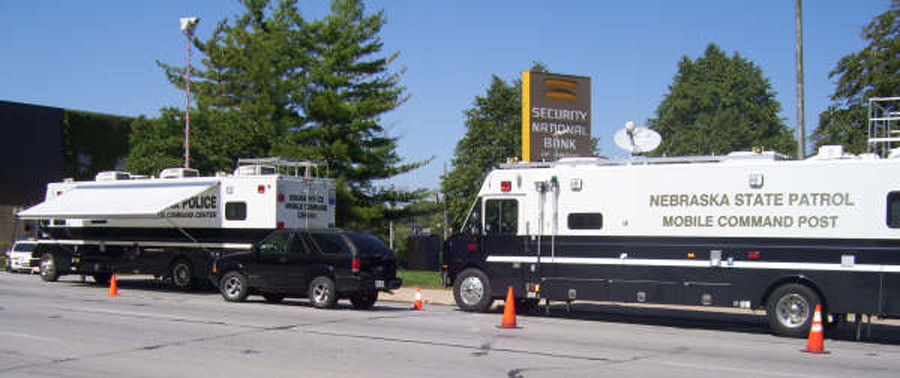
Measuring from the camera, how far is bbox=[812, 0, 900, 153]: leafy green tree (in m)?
29.3

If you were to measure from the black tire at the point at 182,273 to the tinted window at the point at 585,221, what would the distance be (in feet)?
35.2

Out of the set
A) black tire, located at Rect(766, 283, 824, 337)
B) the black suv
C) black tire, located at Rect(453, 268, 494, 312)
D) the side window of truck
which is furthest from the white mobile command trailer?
black tire, located at Rect(766, 283, 824, 337)

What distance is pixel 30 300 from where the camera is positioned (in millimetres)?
18422

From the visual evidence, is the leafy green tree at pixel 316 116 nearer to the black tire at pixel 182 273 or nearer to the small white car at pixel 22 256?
the small white car at pixel 22 256

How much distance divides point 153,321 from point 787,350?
33.7 ft

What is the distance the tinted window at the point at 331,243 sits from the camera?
17.4 metres

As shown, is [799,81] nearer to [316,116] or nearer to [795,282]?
[795,282]

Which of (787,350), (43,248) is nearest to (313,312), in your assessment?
(787,350)

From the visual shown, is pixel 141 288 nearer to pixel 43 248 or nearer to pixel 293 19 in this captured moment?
pixel 43 248

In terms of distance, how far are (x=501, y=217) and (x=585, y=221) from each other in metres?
1.87

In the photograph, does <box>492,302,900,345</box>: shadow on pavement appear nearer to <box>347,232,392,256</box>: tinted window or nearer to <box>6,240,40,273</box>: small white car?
<box>347,232,392,256</box>: tinted window

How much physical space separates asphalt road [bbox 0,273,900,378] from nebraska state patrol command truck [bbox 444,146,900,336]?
2.39 ft

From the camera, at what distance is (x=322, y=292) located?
1752cm

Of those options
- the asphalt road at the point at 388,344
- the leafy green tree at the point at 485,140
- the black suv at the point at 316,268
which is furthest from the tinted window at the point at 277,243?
the leafy green tree at the point at 485,140
